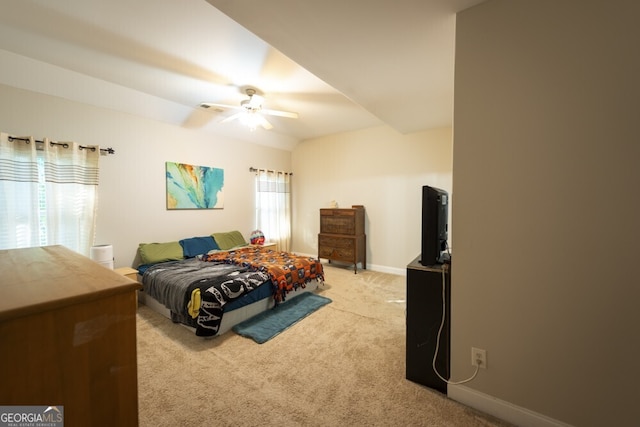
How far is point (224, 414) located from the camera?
1.52 metres

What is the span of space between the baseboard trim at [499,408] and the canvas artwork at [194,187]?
4.02 meters

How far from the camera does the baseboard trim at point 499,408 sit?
1366mm

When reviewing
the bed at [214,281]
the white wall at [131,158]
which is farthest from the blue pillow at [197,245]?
the white wall at [131,158]

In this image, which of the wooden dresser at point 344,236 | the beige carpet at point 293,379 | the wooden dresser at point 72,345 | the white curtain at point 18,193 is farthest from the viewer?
the wooden dresser at point 344,236

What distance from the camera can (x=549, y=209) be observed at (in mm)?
1326

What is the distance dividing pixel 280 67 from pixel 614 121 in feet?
8.36

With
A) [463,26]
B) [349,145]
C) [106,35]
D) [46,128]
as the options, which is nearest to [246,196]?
[349,145]

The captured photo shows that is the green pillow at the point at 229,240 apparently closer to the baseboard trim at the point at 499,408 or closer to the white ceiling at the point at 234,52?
the white ceiling at the point at 234,52

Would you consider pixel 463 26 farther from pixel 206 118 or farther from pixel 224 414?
pixel 206 118

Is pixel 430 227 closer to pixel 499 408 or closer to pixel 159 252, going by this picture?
pixel 499 408

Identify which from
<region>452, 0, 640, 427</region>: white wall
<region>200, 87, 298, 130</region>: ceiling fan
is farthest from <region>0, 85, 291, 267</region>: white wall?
<region>452, 0, 640, 427</region>: white wall

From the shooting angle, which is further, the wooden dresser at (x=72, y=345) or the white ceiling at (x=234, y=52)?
the white ceiling at (x=234, y=52)

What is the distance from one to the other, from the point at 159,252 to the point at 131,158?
1.34 metres

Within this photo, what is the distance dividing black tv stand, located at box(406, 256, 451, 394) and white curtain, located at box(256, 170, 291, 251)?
3.84 metres
